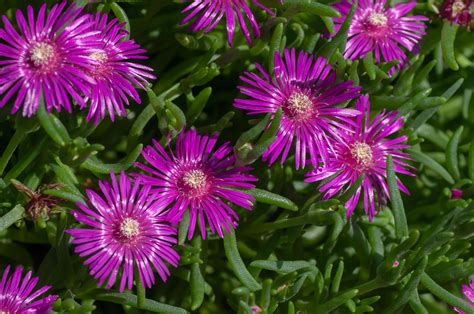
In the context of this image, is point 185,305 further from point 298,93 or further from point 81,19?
point 81,19

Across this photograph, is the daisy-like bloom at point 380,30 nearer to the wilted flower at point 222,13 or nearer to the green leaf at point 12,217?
the wilted flower at point 222,13

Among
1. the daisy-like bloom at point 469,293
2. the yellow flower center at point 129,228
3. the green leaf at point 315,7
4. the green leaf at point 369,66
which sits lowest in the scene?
the yellow flower center at point 129,228

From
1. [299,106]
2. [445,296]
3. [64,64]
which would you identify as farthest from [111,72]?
[445,296]

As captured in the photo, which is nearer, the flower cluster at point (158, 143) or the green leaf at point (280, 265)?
the flower cluster at point (158, 143)

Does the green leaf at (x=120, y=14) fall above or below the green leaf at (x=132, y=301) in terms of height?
above

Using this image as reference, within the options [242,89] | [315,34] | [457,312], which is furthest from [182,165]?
[457,312]

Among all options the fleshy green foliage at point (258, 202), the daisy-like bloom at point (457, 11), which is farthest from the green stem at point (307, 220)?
the daisy-like bloom at point (457, 11)

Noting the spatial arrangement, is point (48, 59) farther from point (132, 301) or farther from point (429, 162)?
point (429, 162)
